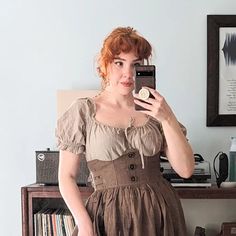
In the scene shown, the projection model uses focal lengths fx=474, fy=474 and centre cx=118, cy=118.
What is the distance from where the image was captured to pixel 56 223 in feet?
6.09

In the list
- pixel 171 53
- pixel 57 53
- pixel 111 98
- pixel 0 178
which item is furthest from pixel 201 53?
pixel 0 178

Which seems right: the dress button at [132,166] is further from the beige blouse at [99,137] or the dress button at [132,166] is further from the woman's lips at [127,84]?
the woman's lips at [127,84]

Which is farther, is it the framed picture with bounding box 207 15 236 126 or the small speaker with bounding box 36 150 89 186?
the framed picture with bounding box 207 15 236 126

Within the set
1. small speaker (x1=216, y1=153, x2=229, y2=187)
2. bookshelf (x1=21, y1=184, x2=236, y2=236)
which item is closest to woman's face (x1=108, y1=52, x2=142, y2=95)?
bookshelf (x1=21, y1=184, x2=236, y2=236)

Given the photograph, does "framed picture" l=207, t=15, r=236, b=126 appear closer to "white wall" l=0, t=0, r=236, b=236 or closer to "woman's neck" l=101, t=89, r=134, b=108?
"white wall" l=0, t=0, r=236, b=236

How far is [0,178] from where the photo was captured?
208 cm

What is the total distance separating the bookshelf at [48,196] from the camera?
1.72m

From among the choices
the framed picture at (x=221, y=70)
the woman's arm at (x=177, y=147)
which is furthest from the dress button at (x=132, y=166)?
the framed picture at (x=221, y=70)

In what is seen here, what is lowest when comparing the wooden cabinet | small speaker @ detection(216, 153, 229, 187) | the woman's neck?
the wooden cabinet

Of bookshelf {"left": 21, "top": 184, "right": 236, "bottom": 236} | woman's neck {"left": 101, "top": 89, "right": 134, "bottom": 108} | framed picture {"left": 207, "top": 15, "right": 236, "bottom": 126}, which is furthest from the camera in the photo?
framed picture {"left": 207, "top": 15, "right": 236, "bottom": 126}

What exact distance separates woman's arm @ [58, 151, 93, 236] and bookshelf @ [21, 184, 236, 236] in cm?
37

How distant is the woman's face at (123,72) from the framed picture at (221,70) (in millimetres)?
708

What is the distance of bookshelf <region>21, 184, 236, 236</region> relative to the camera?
5.65 feet

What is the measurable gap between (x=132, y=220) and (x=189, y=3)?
1.07 m
